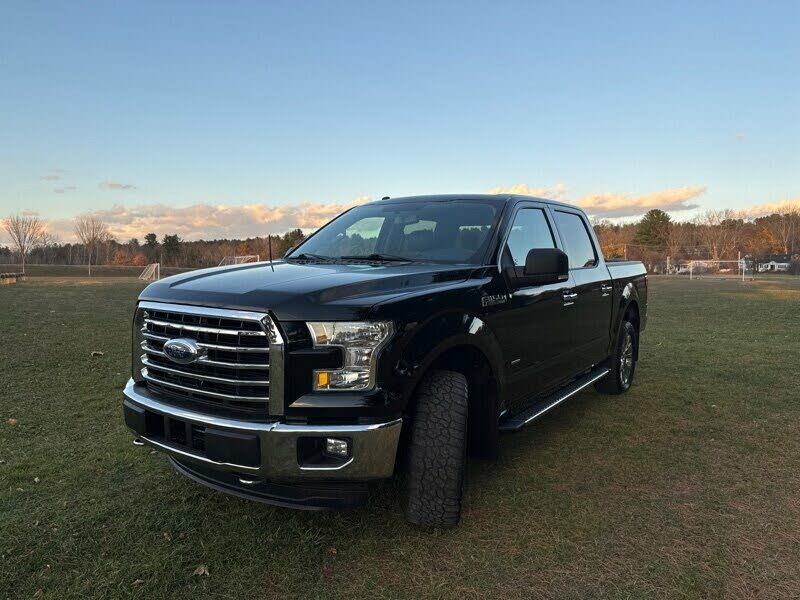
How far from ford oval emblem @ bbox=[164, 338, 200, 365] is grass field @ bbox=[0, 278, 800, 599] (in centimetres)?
96

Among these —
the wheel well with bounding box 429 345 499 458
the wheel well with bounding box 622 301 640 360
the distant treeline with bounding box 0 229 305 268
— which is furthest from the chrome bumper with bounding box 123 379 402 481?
the distant treeline with bounding box 0 229 305 268

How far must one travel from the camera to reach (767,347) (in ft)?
30.2

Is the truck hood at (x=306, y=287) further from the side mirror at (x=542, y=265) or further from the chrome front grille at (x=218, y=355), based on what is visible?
the side mirror at (x=542, y=265)

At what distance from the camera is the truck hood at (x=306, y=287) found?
2.71 metres

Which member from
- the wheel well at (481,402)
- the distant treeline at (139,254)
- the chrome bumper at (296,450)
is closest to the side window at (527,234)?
the wheel well at (481,402)

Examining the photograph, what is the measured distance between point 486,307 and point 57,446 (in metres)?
3.46

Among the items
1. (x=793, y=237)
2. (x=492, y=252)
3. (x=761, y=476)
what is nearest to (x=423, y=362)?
(x=492, y=252)

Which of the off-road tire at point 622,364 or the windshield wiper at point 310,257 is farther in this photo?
the off-road tire at point 622,364

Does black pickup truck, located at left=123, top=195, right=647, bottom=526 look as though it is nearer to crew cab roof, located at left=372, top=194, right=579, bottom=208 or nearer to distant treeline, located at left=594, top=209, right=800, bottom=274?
crew cab roof, located at left=372, top=194, right=579, bottom=208

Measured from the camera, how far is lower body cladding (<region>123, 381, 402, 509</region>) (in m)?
2.65

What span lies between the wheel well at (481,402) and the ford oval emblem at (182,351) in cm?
146

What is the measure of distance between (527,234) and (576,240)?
3.79 feet

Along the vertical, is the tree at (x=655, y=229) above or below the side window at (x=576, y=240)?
above

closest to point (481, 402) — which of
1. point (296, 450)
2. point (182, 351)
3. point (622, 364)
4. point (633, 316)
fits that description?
point (296, 450)
